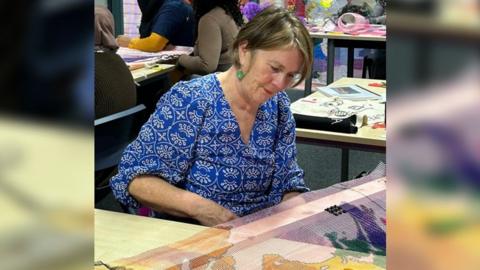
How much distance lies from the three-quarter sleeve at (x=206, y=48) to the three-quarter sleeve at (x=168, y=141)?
7.45 feet

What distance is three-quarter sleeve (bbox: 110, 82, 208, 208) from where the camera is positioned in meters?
1.91

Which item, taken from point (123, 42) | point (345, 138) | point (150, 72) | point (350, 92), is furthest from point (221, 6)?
point (345, 138)

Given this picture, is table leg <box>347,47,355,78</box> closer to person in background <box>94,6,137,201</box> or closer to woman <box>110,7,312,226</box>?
person in background <box>94,6,137,201</box>

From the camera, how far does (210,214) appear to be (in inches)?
74.7

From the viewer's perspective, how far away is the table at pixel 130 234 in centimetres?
147

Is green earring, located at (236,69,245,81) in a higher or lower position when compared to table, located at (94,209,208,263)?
higher

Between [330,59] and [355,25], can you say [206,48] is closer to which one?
[330,59]

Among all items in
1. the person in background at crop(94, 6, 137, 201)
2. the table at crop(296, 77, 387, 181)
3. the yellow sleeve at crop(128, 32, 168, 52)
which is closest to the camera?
the table at crop(296, 77, 387, 181)

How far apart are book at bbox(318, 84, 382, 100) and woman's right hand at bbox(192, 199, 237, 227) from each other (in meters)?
1.64

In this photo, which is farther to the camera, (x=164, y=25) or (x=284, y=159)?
(x=164, y=25)

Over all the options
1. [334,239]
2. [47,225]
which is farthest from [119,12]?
[47,225]

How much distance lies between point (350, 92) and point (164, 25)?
200 cm

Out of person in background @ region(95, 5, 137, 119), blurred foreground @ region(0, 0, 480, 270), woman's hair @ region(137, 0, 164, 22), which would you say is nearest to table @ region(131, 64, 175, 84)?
woman's hair @ region(137, 0, 164, 22)

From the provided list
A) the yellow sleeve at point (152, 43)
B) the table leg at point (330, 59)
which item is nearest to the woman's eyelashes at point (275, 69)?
the yellow sleeve at point (152, 43)
